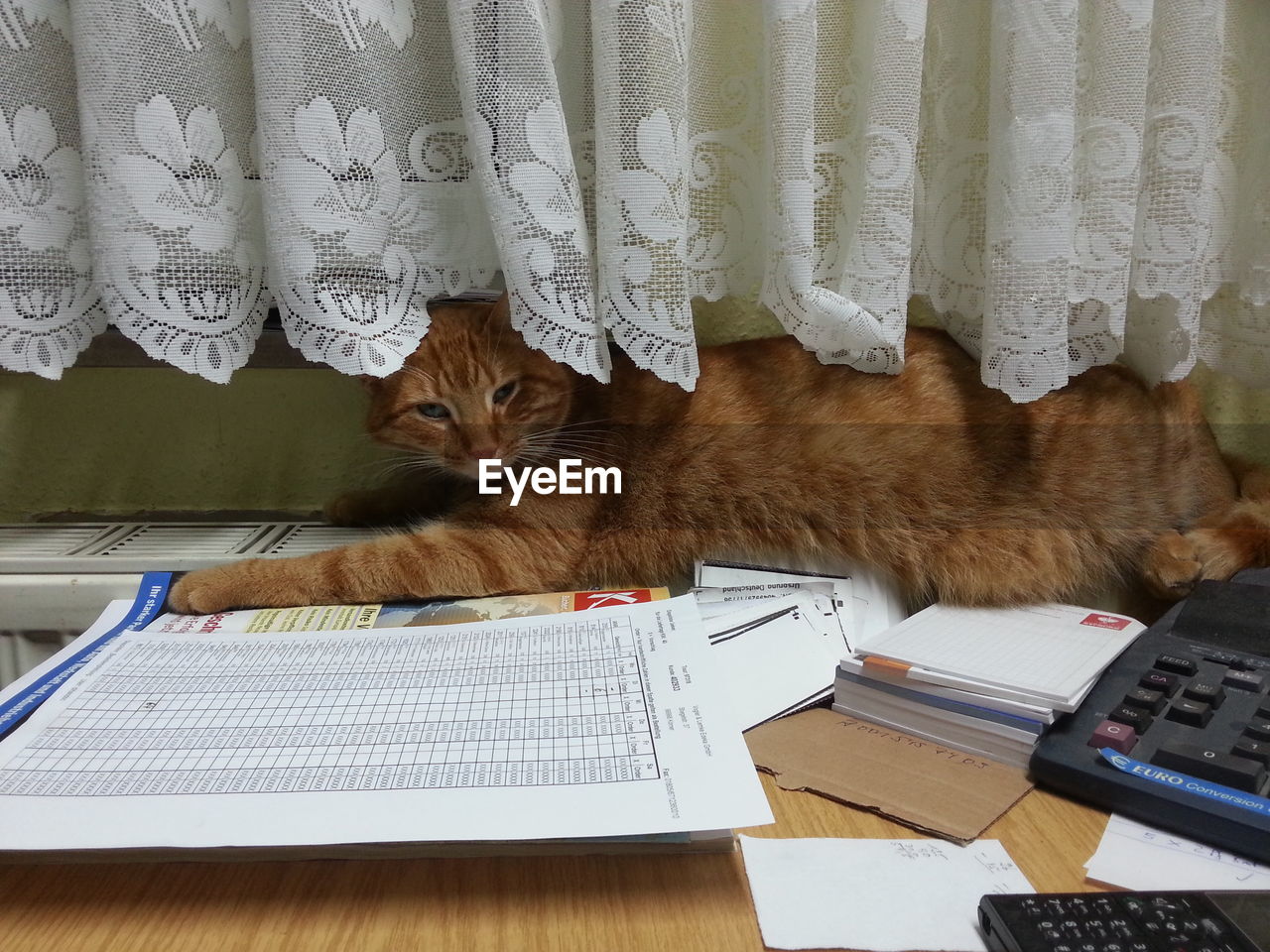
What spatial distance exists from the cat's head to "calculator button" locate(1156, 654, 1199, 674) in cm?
74

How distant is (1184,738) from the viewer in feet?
1.91

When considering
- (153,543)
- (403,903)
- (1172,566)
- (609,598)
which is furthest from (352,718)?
(1172,566)

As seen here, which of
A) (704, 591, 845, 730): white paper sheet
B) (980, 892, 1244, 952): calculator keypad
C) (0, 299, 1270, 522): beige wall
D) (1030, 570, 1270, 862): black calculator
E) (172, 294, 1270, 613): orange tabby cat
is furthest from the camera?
(0, 299, 1270, 522): beige wall

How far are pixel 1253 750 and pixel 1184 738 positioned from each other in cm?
4

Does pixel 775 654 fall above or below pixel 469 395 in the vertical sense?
below

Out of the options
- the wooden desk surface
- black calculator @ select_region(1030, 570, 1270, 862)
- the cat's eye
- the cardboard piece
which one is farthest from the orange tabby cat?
the wooden desk surface

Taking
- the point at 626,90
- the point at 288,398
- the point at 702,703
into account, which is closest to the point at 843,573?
the point at 702,703

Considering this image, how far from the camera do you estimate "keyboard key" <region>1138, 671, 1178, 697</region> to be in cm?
64

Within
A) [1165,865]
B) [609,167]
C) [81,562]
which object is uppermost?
[609,167]

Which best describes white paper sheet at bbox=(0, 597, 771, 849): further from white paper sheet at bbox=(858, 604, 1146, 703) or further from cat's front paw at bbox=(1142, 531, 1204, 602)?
cat's front paw at bbox=(1142, 531, 1204, 602)

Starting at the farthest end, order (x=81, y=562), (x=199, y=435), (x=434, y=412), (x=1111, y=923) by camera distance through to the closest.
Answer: (x=199, y=435)
(x=434, y=412)
(x=81, y=562)
(x=1111, y=923)

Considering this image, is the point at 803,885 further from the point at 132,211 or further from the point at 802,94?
the point at 132,211

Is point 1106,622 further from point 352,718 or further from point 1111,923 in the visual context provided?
point 352,718

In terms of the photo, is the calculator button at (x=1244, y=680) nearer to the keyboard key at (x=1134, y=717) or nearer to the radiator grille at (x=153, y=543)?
the keyboard key at (x=1134, y=717)
